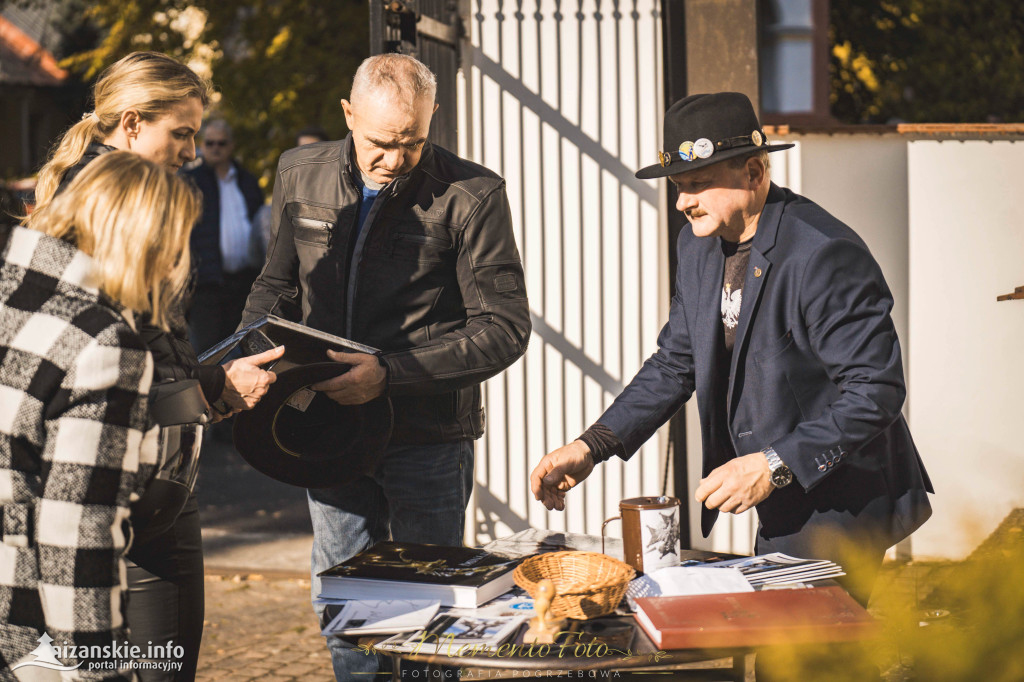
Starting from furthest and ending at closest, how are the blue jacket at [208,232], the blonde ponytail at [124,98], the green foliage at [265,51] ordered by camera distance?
the green foliage at [265,51] < the blue jacket at [208,232] < the blonde ponytail at [124,98]

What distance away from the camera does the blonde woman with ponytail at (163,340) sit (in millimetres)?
2287

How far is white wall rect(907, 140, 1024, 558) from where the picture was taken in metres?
4.98

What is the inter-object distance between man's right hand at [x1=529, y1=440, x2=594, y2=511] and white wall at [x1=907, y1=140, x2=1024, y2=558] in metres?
3.04

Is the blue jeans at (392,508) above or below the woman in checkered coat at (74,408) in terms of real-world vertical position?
below

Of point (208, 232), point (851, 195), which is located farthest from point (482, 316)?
point (208, 232)

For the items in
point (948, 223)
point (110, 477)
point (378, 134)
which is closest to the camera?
point (110, 477)

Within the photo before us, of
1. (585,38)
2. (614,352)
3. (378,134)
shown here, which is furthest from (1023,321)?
(378,134)

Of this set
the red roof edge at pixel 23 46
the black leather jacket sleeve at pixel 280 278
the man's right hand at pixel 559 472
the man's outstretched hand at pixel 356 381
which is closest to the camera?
the man's right hand at pixel 559 472

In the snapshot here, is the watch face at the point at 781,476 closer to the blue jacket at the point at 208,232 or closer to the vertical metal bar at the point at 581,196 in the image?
the vertical metal bar at the point at 581,196

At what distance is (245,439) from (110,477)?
73 cm

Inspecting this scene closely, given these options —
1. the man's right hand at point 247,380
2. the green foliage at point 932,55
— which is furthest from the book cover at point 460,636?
the green foliage at point 932,55

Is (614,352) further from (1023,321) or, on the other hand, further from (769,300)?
(769,300)

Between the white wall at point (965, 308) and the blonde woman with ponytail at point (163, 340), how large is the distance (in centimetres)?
357

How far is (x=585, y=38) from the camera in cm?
476
